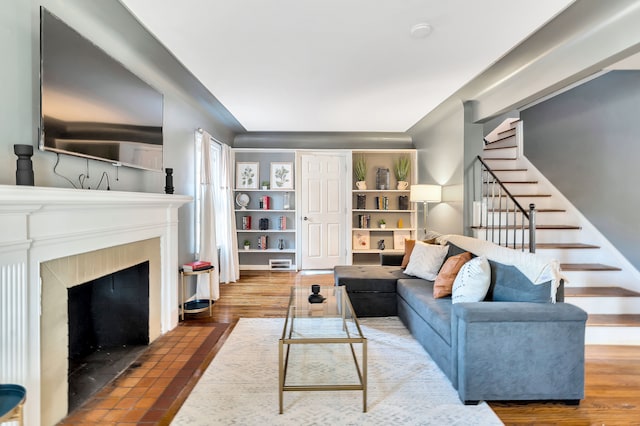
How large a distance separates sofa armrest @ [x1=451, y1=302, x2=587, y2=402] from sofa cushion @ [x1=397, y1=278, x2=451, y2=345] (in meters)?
0.26

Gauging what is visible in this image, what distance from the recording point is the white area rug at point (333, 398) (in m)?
1.85

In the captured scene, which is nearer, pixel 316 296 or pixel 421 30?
pixel 421 30

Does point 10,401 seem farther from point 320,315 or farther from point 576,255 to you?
point 576,255

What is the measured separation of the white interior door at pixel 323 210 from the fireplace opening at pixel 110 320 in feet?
11.3

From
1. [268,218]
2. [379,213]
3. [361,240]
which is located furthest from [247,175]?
[379,213]

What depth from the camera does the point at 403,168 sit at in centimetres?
603

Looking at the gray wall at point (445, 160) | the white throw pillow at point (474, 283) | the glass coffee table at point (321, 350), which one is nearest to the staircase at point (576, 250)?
the gray wall at point (445, 160)

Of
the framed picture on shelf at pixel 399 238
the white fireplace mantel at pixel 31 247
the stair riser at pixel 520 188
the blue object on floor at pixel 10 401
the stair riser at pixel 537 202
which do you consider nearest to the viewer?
Answer: the blue object on floor at pixel 10 401

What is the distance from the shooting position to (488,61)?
279 cm

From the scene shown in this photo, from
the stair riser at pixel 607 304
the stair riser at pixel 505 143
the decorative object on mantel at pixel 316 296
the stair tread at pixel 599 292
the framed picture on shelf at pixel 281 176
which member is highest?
the stair riser at pixel 505 143

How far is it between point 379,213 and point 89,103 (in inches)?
197

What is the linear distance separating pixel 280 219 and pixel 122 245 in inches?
147

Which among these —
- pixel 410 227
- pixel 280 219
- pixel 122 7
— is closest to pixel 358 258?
pixel 410 227

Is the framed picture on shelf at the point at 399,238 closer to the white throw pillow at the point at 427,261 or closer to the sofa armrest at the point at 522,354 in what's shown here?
the white throw pillow at the point at 427,261
